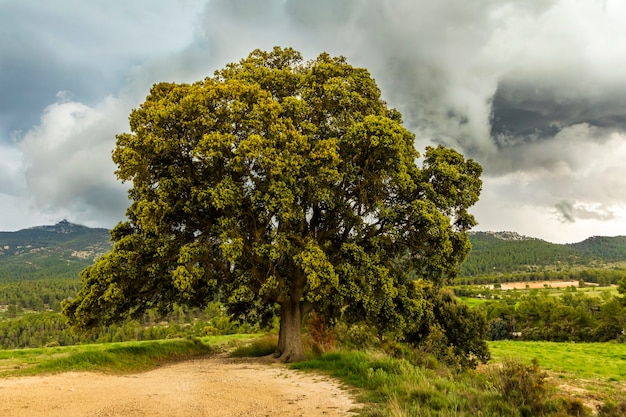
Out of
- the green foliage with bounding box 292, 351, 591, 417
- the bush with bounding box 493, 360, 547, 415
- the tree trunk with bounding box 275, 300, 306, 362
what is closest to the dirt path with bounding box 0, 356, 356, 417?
the green foliage with bounding box 292, 351, 591, 417

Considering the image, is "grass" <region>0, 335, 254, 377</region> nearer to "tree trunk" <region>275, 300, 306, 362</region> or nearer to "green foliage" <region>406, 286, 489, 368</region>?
"tree trunk" <region>275, 300, 306, 362</region>

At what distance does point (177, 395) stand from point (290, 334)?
8.54 m

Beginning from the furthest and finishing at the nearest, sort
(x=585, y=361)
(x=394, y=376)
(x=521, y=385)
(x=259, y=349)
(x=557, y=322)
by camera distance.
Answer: (x=557, y=322), (x=585, y=361), (x=259, y=349), (x=394, y=376), (x=521, y=385)

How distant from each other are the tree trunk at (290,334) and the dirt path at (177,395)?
12.0ft

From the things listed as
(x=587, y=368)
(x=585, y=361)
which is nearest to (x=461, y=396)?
(x=587, y=368)

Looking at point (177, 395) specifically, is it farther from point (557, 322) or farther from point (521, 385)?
point (557, 322)

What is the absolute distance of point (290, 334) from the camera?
18359 mm

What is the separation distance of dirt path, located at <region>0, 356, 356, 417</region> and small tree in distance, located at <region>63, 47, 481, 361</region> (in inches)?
141

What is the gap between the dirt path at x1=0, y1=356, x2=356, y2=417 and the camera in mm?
8672

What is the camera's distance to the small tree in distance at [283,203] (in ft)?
52.3

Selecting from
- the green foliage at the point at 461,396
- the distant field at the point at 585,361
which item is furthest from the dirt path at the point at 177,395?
the distant field at the point at 585,361

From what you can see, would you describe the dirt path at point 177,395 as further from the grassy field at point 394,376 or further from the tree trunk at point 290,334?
the tree trunk at point 290,334

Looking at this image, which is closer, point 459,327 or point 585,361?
point 459,327

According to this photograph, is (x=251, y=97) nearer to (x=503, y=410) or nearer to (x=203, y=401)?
(x=203, y=401)
